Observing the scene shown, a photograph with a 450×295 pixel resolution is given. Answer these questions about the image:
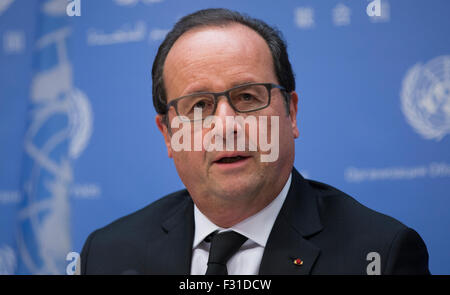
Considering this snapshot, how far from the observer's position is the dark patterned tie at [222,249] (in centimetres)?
135

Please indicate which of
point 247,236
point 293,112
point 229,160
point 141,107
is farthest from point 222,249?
point 141,107

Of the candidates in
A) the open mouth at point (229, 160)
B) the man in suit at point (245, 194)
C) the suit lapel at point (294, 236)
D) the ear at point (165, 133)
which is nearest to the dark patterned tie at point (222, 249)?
the man in suit at point (245, 194)

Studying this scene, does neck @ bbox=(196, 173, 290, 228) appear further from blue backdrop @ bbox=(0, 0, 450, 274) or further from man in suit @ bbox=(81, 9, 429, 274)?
blue backdrop @ bbox=(0, 0, 450, 274)

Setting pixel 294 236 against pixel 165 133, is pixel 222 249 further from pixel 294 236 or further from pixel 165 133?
pixel 165 133

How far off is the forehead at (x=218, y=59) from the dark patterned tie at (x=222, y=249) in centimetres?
51

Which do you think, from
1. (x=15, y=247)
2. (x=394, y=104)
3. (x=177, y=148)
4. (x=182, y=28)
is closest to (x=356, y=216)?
(x=394, y=104)

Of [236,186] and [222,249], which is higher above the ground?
[236,186]

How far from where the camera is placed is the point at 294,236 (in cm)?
139

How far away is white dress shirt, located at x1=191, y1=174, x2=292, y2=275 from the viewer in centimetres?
137

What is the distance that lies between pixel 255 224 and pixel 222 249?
0.15 m

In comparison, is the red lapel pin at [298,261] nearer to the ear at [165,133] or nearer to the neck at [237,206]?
the neck at [237,206]

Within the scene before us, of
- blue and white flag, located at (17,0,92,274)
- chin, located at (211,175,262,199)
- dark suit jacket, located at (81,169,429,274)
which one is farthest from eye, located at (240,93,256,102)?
blue and white flag, located at (17,0,92,274)

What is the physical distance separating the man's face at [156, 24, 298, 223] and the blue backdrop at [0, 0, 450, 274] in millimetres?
338
